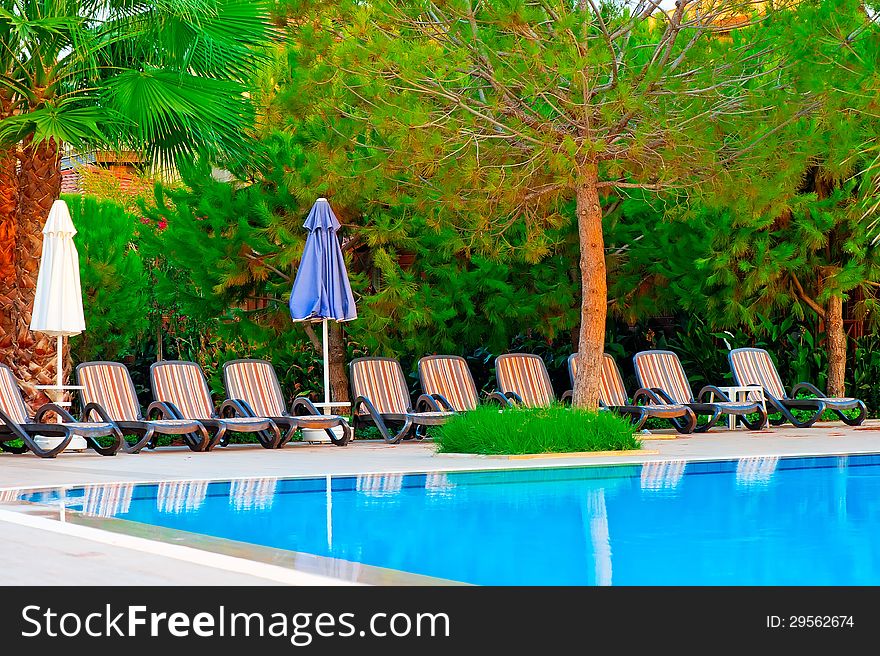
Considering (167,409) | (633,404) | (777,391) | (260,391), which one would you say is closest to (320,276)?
(260,391)

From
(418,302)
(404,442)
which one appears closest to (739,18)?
(418,302)

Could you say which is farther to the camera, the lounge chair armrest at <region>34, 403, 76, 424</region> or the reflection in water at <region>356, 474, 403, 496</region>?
the lounge chair armrest at <region>34, 403, 76, 424</region>

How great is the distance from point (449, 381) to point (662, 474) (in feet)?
19.7

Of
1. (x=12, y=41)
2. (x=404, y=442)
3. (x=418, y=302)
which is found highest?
(x=12, y=41)

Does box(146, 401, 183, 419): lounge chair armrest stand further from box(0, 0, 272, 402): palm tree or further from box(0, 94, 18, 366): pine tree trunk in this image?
box(0, 94, 18, 366): pine tree trunk

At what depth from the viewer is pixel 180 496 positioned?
348 inches

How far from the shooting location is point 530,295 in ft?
56.4

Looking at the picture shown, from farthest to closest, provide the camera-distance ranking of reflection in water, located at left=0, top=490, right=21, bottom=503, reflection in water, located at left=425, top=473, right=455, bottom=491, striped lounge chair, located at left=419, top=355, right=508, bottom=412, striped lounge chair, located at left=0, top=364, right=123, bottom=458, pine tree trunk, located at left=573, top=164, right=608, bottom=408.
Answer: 1. striped lounge chair, located at left=419, top=355, right=508, bottom=412
2. pine tree trunk, located at left=573, top=164, right=608, bottom=408
3. striped lounge chair, located at left=0, top=364, right=123, bottom=458
4. reflection in water, located at left=425, top=473, right=455, bottom=491
5. reflection in water, located at left=0, top=490, right=21, bottom=503

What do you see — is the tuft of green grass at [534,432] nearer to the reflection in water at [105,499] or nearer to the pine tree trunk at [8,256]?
the reflection in water at [105,499]

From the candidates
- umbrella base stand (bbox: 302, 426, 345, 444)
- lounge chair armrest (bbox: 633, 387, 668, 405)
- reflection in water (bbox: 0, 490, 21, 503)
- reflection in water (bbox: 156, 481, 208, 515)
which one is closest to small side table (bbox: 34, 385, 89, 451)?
umbrella base stand (bbox: 302, 426, 345, 444)

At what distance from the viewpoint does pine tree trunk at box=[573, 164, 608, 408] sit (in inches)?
555

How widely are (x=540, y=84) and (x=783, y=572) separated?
311 inches

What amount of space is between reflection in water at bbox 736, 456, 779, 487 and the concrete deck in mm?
336

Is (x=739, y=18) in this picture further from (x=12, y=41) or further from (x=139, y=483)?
(x=139, y=483)
